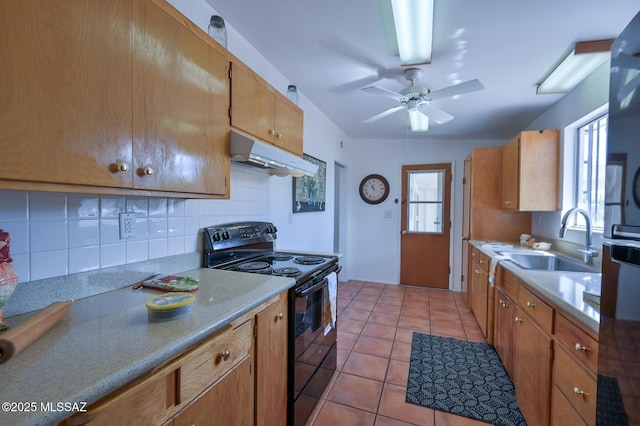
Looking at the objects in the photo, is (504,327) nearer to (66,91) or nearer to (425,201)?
(425,201)

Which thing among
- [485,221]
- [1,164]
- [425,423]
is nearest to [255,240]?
[1,164]

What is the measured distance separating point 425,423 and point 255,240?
1581mm

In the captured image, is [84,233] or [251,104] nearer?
[84,233]

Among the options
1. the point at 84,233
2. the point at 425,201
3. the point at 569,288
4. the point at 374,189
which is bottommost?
the point at 569,288

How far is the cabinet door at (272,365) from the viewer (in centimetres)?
122

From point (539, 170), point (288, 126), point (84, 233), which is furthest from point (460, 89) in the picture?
point (84, 233)

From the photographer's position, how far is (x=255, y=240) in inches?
80.6

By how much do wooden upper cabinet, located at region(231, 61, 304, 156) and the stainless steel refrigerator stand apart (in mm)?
1453

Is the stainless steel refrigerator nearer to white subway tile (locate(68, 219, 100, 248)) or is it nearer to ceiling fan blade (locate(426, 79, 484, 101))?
ceiling fan blade (locate(426, 79, 484, 101))

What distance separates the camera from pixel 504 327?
7.00ft

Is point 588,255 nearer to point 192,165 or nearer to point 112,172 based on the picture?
point 192,165

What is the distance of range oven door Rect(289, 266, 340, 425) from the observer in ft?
4.90

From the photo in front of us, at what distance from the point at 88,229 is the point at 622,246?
5.55 ft

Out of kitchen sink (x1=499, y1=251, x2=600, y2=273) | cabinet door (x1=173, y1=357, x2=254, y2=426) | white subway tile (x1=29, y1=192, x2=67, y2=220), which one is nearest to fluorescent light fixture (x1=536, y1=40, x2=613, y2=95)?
kitchen sink (x1=499, y1=251, x2=600, y2=273)
